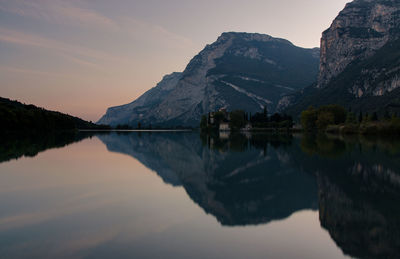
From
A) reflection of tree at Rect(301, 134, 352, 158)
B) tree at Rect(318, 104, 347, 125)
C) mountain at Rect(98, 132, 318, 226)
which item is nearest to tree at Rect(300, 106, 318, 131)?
tree at Rect(318, 104, 347, 125)

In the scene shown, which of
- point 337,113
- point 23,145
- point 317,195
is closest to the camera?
point 317,195

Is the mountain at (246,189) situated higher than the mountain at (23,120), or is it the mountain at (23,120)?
the mountain at (23,120)

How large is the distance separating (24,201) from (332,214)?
44.4ft

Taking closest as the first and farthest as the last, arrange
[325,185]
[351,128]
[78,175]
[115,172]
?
[325,185] < [78,175] < [115,172] < [351,128]

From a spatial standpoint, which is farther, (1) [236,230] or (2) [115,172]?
(2) [115,172]

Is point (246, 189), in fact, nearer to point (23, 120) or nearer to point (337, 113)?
point (23, 120)

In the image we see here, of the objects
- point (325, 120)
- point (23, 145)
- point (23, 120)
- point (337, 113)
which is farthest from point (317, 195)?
point (337, 113)

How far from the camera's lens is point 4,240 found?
9898 millimetres

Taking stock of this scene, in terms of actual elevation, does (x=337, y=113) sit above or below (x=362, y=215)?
above

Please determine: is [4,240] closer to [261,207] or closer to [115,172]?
[261,207]

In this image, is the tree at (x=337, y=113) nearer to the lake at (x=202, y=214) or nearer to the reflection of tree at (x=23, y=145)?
the reflection of tree at (x=23, y=145)

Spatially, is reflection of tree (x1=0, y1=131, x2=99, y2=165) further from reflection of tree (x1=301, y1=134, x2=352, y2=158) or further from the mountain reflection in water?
reflection of tree (x1=301, y1=134, x2=352, y2=158)

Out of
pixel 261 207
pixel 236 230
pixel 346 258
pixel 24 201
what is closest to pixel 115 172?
pixel 24 201

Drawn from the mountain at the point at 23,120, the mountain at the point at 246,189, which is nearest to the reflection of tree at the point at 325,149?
the mountain at the point at 246,189
